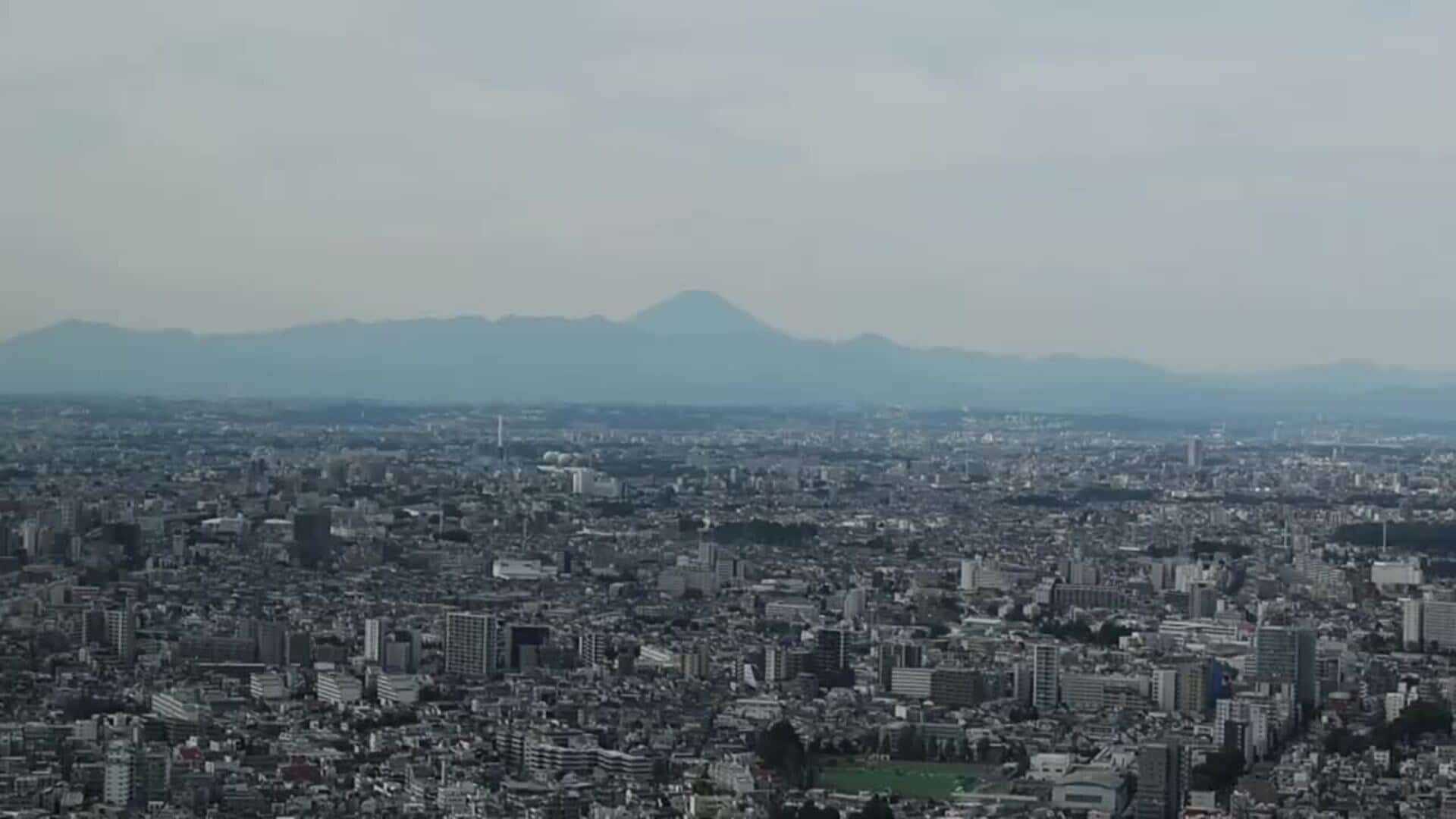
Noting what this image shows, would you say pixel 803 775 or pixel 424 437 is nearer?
pixel 803 775

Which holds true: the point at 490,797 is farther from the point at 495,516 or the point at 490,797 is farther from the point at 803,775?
the point at 495,516

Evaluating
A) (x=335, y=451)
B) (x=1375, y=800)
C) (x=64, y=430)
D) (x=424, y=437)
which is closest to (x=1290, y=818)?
(x=1375, y=800)

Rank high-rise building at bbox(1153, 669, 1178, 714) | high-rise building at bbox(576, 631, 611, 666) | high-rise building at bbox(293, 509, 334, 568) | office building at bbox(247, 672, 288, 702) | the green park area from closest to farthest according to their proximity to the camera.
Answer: the green park area < office building at bbox(247, 672, 288, 702) < high-rise building at bbox(1153, 669, 1178, 714) < high-rise building at bbox(576, 631, 611, 666) < high-rise building at bbox(293, 509, 334, 568)

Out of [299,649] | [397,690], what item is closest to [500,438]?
[299,649]

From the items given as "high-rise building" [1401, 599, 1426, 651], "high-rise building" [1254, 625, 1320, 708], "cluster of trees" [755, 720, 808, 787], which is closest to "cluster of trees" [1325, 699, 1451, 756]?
"high-rise building" [1254, 625, 1320, 708]

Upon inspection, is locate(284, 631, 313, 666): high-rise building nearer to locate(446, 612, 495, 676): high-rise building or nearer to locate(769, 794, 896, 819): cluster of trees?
locate(446, 612, 495, 676): high-rise building

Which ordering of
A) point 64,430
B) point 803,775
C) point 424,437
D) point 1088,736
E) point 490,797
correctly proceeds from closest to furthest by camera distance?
point 490,797 → point 803,775 → point 1088,736 → point 64,430 → point 424,437
